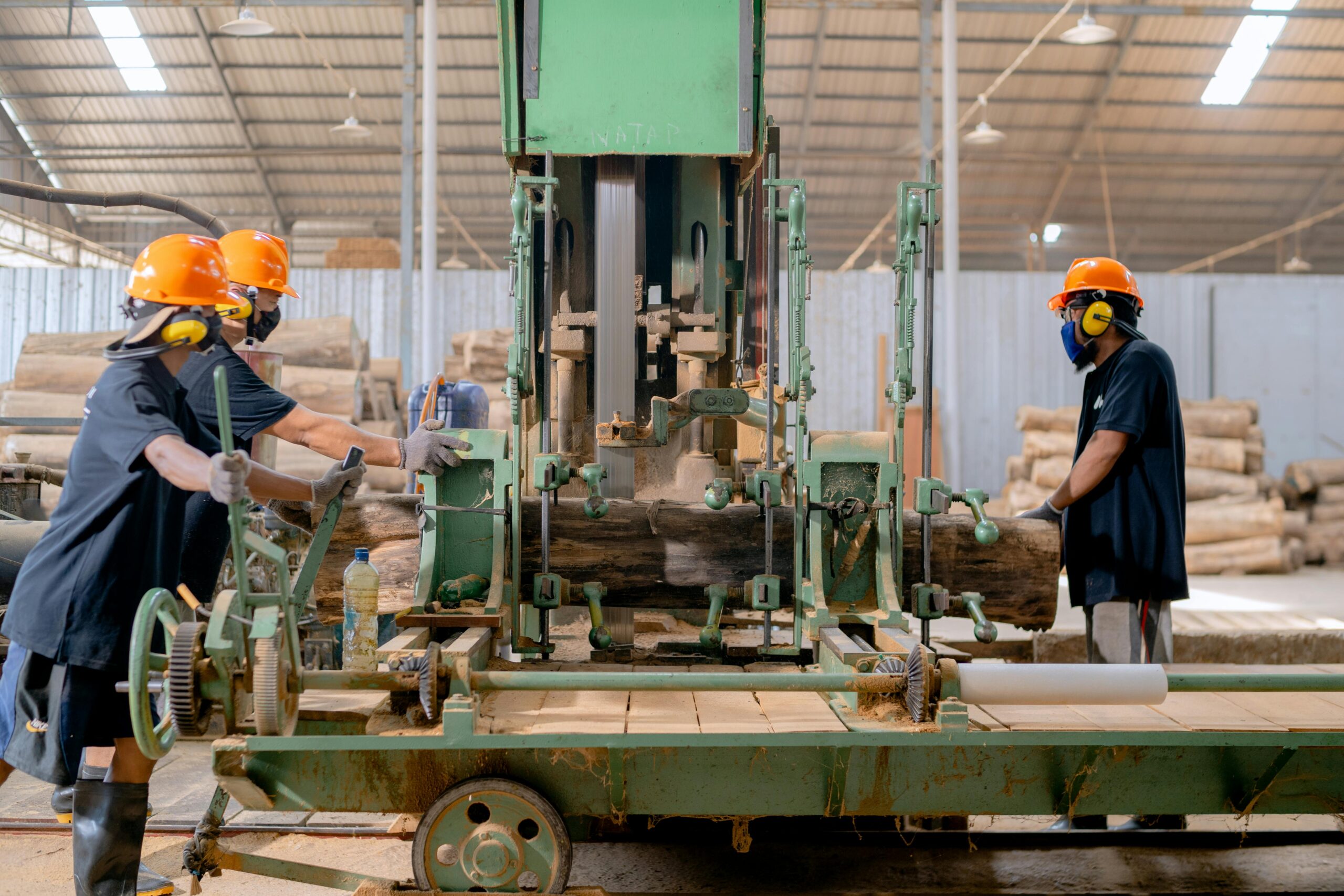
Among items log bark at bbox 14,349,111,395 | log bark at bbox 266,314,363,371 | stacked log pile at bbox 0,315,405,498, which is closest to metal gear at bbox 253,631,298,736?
stacked log pile at bbox 0,315,405,498

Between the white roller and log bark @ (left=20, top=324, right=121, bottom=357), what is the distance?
34.1ft

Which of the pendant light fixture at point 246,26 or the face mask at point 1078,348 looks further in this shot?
the pendant light fixture at point 246,26

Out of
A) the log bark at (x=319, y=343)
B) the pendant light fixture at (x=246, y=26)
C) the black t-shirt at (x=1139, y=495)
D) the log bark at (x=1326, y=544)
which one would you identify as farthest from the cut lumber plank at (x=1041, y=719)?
the pendant light fixture at (x=246, y=26)

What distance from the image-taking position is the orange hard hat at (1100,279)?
12.6ft

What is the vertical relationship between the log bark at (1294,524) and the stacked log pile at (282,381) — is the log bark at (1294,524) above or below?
below

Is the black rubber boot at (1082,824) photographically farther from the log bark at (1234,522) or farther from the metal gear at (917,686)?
the log bark at (1234,522)

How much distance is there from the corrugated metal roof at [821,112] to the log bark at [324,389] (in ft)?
20.8

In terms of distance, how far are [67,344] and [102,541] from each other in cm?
942

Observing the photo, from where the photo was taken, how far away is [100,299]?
1386 centimetres

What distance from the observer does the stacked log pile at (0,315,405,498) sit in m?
10.1

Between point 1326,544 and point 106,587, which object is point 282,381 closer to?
point 106,587

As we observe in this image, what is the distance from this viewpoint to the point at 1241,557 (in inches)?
428

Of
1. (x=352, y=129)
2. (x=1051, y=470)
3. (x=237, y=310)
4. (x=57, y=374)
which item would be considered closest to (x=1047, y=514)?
(x=237, y=310)

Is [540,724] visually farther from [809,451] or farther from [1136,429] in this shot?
[1136,429]
